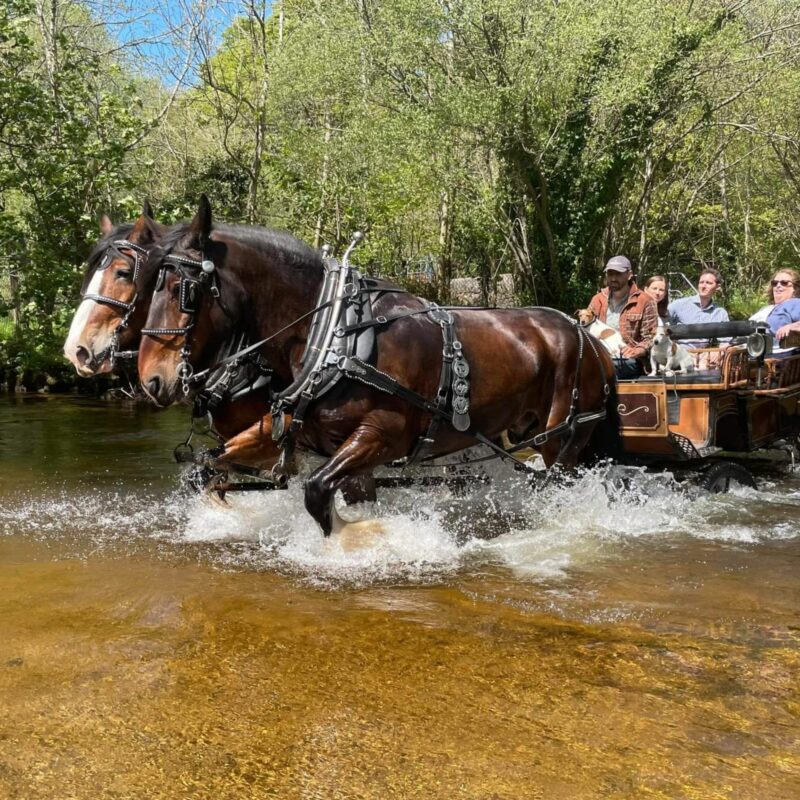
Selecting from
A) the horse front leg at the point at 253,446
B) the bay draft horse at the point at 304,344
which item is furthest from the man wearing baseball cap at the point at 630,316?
the horse front leg at the point at 253,446

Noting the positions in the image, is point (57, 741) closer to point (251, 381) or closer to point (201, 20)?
point (251, 381)

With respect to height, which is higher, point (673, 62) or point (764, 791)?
point (673, 62)

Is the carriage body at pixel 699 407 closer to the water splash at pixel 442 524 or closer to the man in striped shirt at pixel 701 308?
the water splash at pixel 442 524

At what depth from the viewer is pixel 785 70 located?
667 inches

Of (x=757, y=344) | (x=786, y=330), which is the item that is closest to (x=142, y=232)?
(x=757, y=344)

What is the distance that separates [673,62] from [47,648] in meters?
15.0

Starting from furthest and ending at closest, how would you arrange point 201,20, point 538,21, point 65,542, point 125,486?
point 201,20, point 538,21, point 125,486, point 65,542

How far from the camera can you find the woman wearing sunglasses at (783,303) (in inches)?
296

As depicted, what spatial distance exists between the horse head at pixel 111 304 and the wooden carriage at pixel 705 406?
360 cm

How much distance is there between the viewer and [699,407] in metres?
6.38

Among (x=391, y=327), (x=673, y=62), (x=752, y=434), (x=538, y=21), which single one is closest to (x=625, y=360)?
(x=752, y=434)

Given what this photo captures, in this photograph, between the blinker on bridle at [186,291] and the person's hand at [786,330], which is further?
Result: the person's hand at [786,330]

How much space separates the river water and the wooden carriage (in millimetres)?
325

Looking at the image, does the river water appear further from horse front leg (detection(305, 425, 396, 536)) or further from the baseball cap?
the baseball cap
